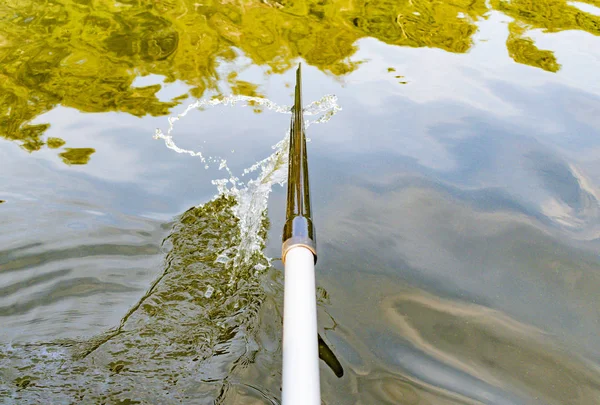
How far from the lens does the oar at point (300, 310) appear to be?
3.38 ft

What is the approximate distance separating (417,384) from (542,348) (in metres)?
0.56

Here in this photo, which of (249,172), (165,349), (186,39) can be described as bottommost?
(165,349)

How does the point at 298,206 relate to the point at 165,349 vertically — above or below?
above

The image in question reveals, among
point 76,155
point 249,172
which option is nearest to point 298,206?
point 249,172

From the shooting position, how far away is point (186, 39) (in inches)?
214

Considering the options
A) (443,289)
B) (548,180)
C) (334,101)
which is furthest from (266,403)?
(334,101)

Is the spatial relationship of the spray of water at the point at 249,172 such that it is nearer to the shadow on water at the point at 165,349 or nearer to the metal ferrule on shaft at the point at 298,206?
the shadow on water at the point at 165,349

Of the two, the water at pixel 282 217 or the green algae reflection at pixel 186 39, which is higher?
the green algae reflection at pixel 186 39

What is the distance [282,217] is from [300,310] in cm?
161

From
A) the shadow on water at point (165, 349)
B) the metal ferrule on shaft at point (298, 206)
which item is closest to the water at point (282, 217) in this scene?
the shadow on water at point (165, 349)

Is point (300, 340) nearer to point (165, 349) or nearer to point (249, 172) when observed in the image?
point (165, 349)

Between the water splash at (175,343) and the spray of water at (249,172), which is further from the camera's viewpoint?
the spray of water at (249,172)

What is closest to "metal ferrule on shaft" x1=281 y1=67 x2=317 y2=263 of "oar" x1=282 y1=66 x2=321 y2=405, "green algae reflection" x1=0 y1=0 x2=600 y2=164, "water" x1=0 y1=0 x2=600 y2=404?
"oar" x1=282 y1=66 x2=321 y2=405

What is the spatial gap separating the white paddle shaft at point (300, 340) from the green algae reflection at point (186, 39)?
2.84m
